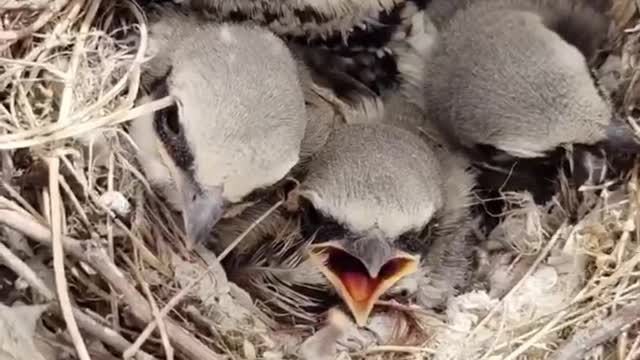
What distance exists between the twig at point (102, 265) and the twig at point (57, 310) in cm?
3

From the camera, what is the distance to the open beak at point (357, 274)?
1.68m

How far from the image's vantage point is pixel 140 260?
1681mm

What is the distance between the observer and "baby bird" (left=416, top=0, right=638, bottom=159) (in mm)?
1722

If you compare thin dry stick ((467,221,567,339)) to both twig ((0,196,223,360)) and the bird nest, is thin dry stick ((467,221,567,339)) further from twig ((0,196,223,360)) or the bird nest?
twig ((0,196,223,360))

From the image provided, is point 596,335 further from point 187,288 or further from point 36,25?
point 36,25

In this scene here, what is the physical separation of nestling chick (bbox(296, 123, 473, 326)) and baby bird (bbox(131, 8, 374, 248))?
6 cm

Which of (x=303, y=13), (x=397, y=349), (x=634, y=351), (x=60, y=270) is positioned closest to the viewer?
(x=60, y=270)

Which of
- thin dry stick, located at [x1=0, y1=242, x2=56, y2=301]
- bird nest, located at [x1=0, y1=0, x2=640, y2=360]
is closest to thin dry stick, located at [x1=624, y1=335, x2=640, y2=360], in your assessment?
bird nest, located at [x1=0, y1=0, x2=640, y2=360]

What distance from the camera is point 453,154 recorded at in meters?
1.89

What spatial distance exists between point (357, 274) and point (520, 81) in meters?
0.33

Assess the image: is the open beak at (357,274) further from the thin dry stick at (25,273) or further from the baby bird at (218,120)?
the thin dry stick at (25,273)

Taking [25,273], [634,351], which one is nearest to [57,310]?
[25,273]

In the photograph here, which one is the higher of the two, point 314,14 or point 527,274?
point 314,14

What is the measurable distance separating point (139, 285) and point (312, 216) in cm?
24
